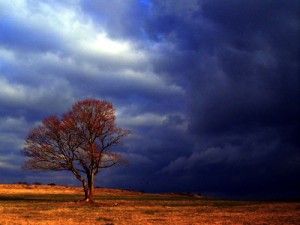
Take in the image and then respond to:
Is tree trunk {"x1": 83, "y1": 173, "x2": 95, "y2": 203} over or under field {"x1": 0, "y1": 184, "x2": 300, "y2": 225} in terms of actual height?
over

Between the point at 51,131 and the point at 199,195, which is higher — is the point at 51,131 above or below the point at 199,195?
above

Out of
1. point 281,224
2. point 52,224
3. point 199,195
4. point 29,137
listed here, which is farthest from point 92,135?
point 199,195

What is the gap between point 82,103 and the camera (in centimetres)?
6097

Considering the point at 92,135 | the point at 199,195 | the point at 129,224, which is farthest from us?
the point at 199,195

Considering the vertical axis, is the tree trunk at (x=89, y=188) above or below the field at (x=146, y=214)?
above

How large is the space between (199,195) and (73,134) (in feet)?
160

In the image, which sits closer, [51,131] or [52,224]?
[52,224]

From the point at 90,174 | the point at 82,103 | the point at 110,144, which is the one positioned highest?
the point at 82,103

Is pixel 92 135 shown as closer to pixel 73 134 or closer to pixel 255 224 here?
pixel 73 134

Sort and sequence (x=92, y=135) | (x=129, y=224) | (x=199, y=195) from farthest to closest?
1. (x=199, y=195)
2. (x=92, y=135)
3. (x=129, y=224)

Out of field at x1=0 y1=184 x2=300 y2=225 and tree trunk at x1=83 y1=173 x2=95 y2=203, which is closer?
field at x1=0 y1=184 x2=300 y2=225

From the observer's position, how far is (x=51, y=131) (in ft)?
202

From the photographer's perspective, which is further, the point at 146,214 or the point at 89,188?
the point at 89,188

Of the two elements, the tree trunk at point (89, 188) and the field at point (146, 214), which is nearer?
the field at point (146, 214)
